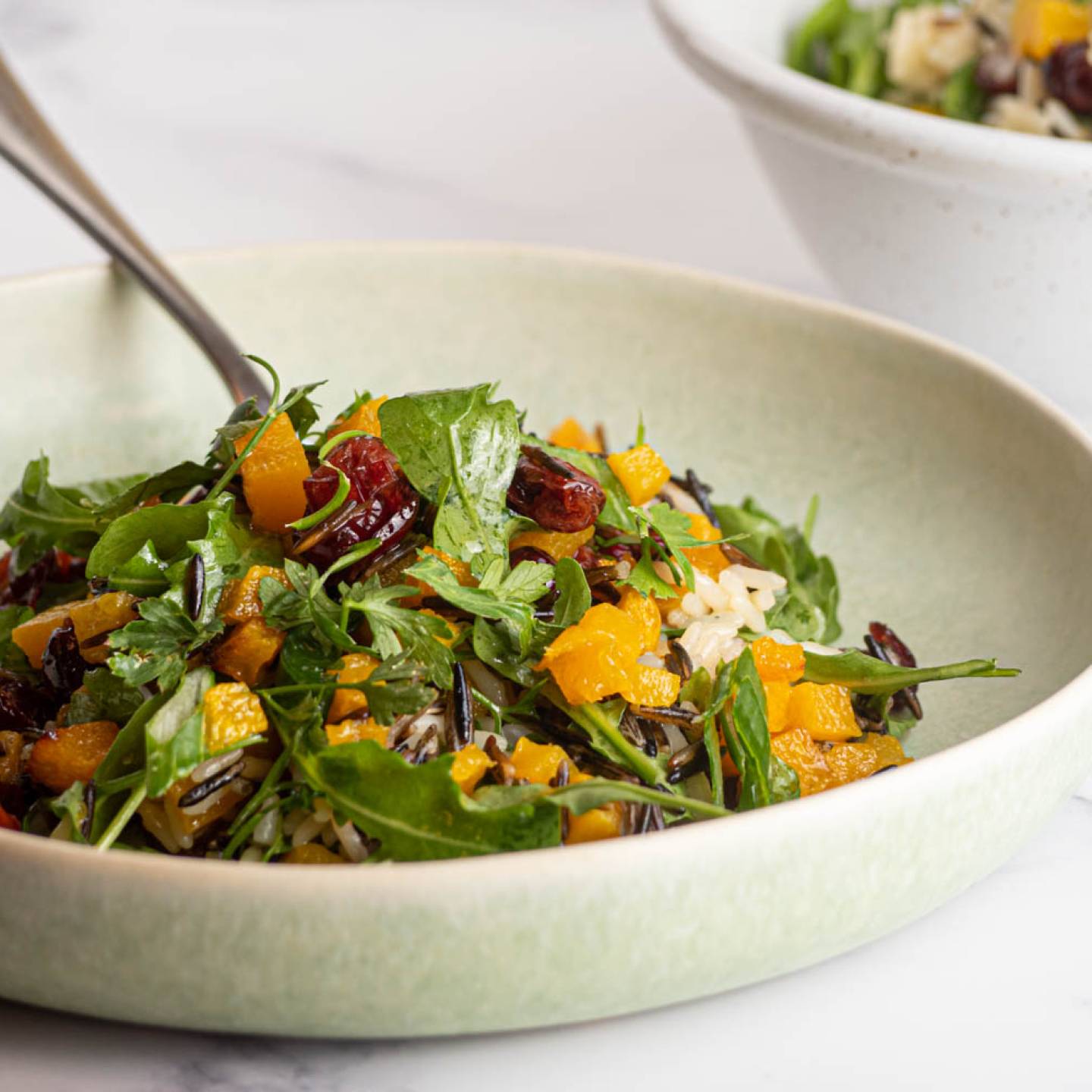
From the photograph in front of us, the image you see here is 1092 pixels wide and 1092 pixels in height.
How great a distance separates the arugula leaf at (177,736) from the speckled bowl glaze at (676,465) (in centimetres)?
18

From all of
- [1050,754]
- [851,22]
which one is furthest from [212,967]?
[851,22]

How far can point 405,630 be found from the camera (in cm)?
147

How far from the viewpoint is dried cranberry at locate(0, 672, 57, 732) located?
1.58 metres

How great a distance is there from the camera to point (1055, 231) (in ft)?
7.82

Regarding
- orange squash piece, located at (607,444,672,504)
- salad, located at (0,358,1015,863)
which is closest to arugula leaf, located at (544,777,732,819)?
salad, located at (0,358,1015,863)

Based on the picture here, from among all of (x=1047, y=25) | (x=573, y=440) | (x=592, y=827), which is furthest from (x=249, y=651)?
(x=1047, y=25)

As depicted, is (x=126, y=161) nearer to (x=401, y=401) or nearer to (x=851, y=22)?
(x=851, y=22)

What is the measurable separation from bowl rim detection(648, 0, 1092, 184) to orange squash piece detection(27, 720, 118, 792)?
1.53 meters

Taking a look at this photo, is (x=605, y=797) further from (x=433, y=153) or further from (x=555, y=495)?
(x=433, y=153)

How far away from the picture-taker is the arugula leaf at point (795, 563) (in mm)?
1887

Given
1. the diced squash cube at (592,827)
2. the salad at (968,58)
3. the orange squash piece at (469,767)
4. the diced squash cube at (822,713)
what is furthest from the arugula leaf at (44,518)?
the salad at (968,58)

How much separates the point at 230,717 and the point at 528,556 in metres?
0.39

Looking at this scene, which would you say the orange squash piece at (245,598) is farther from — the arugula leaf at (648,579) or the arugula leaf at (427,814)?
the arugula leaf at (648,579)

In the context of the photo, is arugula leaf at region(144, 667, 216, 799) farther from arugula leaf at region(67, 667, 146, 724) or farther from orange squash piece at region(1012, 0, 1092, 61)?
orange squash piece at region(1012, 0, 1092, 61)
